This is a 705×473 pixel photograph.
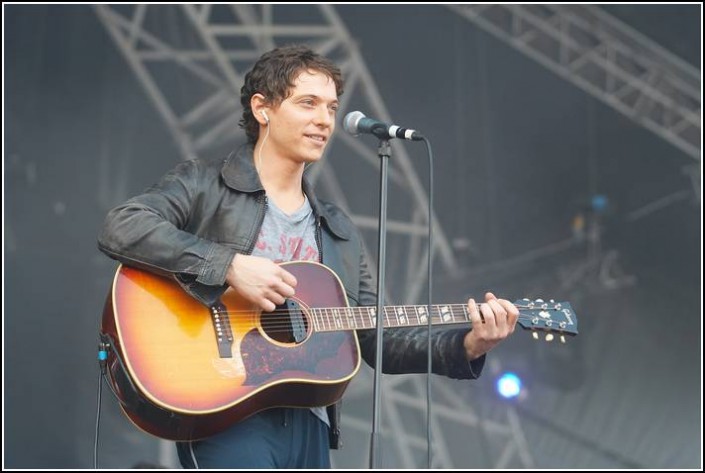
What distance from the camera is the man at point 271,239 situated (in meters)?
3.30

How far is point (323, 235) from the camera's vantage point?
12.3 ft

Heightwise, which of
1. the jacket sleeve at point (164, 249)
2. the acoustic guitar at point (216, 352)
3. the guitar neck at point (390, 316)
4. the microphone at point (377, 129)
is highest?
the microphone at point (377, 129)

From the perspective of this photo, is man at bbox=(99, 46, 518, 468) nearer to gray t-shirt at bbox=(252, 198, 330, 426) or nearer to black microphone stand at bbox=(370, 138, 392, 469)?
gray t-shirt at bbox=(252, 198, 330, 426)

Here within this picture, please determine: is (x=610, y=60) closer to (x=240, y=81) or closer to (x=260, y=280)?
(x=240, y=81)

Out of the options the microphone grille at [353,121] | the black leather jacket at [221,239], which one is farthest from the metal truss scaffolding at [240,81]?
the microphone grille at [353,121]

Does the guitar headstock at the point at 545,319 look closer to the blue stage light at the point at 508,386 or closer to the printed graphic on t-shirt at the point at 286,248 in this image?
the printed graphic on t-shirt at the point at 286,248

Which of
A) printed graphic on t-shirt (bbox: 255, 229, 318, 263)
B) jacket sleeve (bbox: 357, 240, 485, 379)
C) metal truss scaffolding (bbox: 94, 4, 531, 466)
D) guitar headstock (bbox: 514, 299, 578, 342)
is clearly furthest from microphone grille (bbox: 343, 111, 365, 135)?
metal truss scaffolding (bbox: 94, 4, 531, 466)

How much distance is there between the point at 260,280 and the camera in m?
3.28

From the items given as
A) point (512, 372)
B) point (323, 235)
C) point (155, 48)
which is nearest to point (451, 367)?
point (323, 235)

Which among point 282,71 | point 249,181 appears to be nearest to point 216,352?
point 249,181

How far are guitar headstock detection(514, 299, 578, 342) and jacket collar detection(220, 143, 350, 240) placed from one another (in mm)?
686

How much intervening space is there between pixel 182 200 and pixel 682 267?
15.2ft

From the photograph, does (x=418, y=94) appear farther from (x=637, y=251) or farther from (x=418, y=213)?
(x=637, y=251)

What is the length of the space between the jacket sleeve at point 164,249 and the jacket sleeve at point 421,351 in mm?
666
